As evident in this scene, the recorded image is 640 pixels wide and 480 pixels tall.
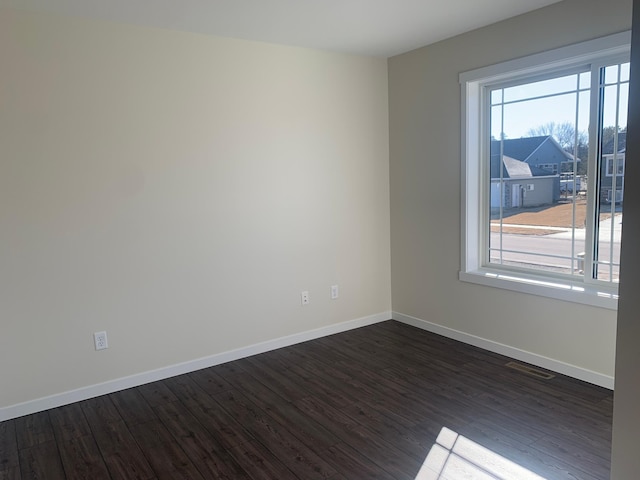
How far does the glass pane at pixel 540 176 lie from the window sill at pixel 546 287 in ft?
0.34

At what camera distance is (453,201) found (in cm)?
387

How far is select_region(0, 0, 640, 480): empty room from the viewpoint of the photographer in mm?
2633

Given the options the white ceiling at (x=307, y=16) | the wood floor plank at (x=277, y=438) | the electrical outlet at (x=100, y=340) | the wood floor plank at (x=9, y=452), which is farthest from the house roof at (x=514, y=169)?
the wood floor plank at (x=9, y=452)

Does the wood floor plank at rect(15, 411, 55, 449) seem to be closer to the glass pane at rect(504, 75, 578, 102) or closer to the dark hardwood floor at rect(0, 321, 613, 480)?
the dark hardwood floor at rect(0, 321, 613, 480)

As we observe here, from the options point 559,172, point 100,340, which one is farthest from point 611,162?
point 100,340

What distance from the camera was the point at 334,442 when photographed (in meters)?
2.52

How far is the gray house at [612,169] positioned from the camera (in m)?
2.90

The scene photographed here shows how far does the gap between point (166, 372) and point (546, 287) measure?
9.28ft

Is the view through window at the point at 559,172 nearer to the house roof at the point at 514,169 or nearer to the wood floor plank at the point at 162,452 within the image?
the house roof at the point at 514,169

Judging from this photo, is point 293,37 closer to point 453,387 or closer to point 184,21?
point 184,21

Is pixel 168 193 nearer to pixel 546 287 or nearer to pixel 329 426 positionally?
pixel 329 426

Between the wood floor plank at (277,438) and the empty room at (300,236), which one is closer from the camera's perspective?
the wood floor plank at (277,438)

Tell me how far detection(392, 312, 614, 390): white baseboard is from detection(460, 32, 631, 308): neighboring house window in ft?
1.58

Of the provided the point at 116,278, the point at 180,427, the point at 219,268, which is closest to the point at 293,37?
the point at 219,268
